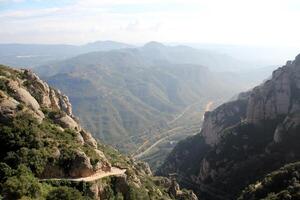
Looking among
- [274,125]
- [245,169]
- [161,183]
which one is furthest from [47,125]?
[274,125]

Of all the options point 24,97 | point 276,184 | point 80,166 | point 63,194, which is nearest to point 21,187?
point 63,194

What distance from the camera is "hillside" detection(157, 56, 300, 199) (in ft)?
488

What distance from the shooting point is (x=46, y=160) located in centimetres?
8194

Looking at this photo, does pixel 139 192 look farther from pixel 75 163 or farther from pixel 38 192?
pixel 38 192

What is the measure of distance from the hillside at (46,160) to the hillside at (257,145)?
5323 cm

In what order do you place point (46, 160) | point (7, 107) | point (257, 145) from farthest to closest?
1. point (257, 145)
2. point (7, 107)
3. point (46, 160)

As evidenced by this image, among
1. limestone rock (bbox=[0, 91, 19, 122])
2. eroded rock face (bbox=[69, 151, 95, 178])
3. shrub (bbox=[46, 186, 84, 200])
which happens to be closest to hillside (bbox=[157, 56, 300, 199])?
eroded rock face (bbox=[69, 151, 95, 178])

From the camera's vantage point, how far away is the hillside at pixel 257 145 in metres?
149

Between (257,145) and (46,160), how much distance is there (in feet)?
310

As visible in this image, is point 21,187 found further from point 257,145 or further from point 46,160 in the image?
point 257,145

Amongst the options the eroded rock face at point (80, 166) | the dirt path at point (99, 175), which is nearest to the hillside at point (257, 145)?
the dirt path at point (99, 175)

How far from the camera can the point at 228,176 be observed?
6255 inches

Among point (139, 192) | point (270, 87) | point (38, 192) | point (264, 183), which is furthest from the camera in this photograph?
point (270, 87)

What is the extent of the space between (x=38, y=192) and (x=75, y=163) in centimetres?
1154
